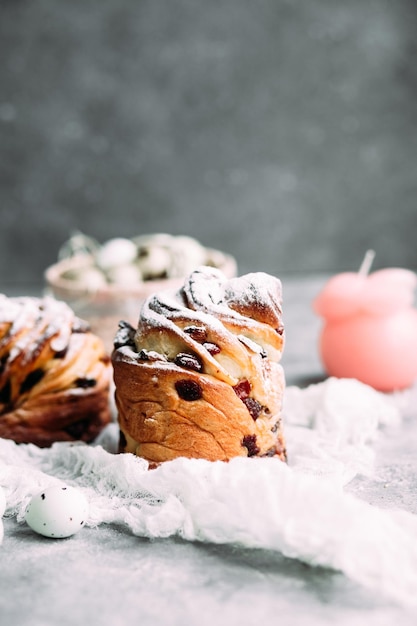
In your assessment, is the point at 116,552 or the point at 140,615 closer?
the point at 140,615

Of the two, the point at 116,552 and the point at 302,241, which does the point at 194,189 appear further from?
the point at 116,552

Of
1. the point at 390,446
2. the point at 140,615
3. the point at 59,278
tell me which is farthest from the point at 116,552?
the point at 59,278

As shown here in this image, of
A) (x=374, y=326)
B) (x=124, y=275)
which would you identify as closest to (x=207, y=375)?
(x=374, y=326)

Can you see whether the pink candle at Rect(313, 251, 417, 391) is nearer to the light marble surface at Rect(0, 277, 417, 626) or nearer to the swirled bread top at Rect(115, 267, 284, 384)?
the swirled bread top at Rect(115, 267, 284, 384)

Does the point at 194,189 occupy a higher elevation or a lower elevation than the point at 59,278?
higher

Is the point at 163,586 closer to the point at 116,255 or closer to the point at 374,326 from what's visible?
the point at 374,326

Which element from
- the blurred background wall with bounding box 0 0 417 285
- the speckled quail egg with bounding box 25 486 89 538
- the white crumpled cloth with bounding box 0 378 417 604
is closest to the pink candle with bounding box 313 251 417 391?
the white crumpled cloth with bounding box 0 378 417 604
